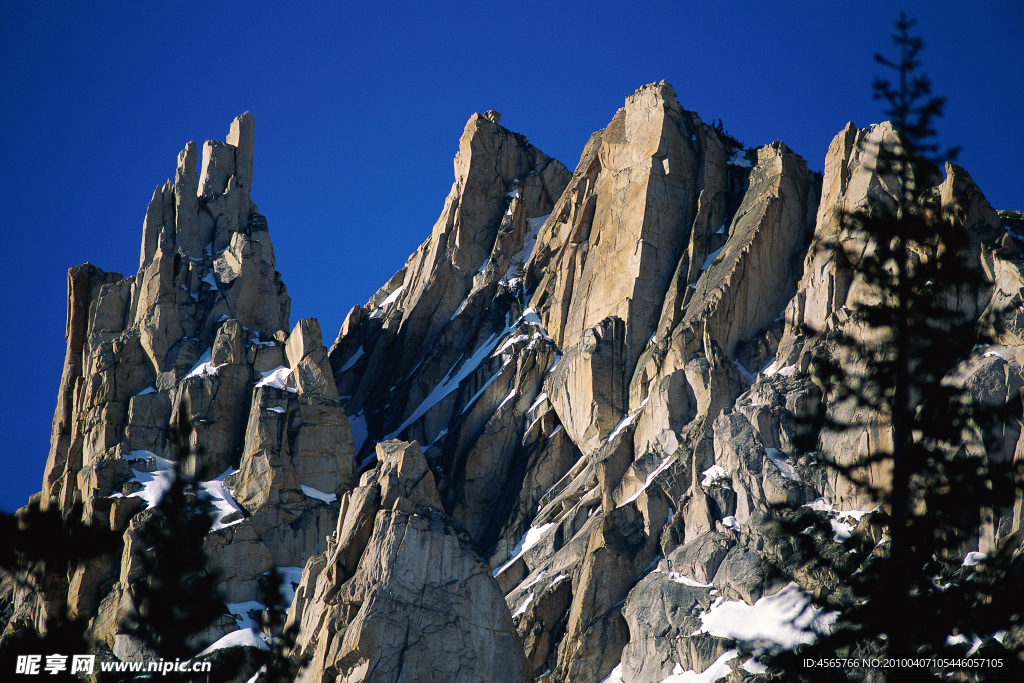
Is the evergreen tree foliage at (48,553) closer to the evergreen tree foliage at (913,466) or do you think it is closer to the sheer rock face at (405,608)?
the evergreen tree foliage at (913,466)

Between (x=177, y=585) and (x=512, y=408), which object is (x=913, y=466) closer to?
(x=177, y=585)

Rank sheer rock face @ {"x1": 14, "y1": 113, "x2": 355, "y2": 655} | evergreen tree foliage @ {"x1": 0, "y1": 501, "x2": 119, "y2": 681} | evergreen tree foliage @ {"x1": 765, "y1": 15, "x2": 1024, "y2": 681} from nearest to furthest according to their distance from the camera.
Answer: evergreen tree foliage @ {"x1": 765, "y1": 15, "x2": 1024, "y2": 681} < evergreen tree foliage @ {"x1": 0, "y1": 501, "x2": 119, "y2": 681} < sheer rock face @ {"x1": 14, "y1": 113, "x2": 355, "y2": 655}

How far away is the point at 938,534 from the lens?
26.9m

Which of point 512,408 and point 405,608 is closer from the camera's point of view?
point 405,608

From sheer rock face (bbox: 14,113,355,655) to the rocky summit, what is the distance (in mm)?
233

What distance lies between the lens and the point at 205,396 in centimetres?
9206

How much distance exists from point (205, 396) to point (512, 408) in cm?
2244

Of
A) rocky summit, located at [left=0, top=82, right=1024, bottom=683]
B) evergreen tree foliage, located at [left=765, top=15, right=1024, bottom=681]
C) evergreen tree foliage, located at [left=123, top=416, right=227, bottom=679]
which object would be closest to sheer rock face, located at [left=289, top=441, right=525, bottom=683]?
rocky summit, located at [left=0, top=82, right=1024, bottom=683]

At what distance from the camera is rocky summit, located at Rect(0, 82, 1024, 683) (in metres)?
64.2

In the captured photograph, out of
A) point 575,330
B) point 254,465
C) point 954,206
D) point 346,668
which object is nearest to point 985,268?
point 954,206

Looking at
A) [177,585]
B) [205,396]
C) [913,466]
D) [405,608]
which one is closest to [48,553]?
[177,585]

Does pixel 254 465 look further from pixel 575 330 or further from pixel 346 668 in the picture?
pixel 346 668

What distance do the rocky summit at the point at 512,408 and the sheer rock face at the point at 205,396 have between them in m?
0.23

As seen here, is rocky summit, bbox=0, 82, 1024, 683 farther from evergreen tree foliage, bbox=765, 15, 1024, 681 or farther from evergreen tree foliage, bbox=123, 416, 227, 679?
evergreen tree foliage, bbox=765, 15, 1024, 681
